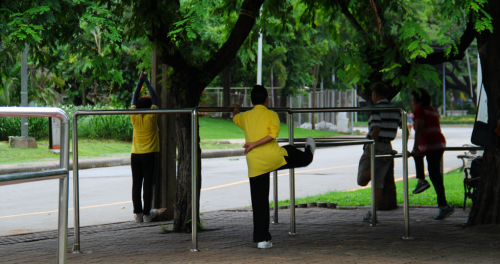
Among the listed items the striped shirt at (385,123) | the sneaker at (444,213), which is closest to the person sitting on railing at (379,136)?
the striped shirt at (385,123)

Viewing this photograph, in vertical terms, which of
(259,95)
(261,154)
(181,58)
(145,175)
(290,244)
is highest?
(181,58)

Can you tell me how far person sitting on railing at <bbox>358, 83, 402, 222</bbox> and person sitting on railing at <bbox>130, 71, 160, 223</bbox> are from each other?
105 inches

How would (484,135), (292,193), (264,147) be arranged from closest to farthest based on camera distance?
(264,147) < (292,193) < (484,135)

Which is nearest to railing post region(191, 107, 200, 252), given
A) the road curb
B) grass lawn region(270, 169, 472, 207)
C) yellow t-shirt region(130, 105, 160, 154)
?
yellow t-shirt region(130, 105, 160, 154)

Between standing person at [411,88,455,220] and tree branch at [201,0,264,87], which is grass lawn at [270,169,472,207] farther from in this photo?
tree branch at [201,0,264,87]

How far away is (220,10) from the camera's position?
7.44 metres

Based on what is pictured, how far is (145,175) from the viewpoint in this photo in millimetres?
6816

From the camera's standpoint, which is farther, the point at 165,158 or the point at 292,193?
the point at 165,158

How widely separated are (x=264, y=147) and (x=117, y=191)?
6.25 metres

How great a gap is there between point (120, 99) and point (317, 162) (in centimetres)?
1453

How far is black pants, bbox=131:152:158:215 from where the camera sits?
268 inches

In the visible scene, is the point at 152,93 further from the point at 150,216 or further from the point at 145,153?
the point at 150,216

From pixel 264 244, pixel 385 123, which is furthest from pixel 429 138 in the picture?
pixel 264 244

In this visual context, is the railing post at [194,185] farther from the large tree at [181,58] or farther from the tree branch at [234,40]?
the tree branch at [234,40]
